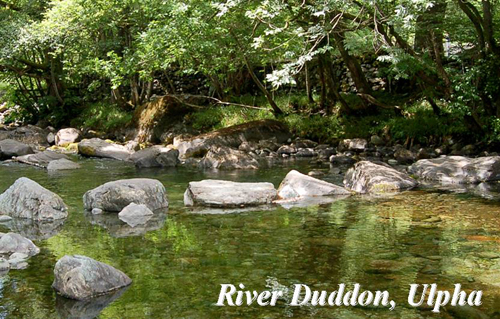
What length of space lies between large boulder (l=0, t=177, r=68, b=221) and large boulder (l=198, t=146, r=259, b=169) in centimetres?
570

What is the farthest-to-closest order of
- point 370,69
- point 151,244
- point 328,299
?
1. point 370,69
2. point 151,244
3. point 328,299

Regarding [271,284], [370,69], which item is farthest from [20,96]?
[271,284]

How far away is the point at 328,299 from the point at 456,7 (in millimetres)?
9319

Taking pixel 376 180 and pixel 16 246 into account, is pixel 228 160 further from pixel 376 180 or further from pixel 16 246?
pixel 16 246

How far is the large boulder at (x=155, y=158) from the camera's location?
1391cm

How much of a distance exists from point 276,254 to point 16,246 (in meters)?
2.81

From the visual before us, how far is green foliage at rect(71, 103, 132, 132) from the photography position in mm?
20328

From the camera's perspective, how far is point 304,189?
30.0ft

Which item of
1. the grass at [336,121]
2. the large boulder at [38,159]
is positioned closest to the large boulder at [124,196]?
the large boulder at [38,159]

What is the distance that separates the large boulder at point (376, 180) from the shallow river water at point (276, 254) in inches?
26.9

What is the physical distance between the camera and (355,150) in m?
14.5

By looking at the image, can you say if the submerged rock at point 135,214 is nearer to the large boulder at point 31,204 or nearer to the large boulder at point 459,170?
the large boulder at point 31,204

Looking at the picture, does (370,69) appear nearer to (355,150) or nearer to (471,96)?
(355,150)

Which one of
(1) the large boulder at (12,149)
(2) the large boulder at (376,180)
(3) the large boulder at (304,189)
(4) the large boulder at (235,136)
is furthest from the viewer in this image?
A: (1) the large boulder at (12,149)
